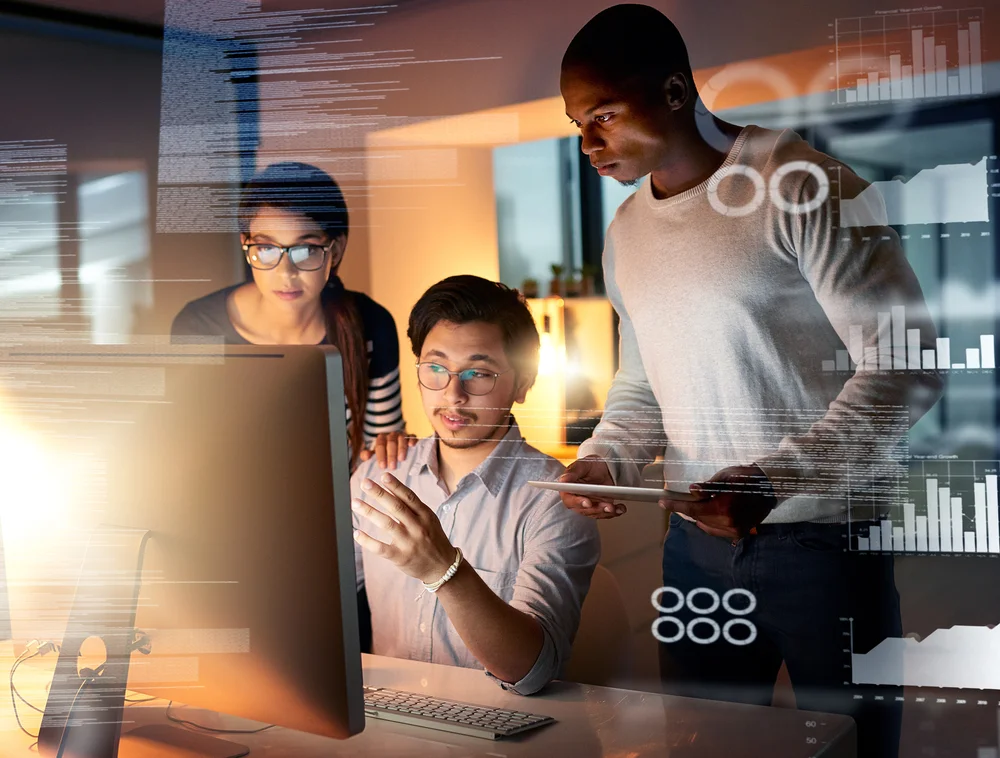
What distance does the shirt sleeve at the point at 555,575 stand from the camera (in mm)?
1422

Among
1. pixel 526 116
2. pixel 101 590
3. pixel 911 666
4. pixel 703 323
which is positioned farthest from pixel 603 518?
pixel 101 590

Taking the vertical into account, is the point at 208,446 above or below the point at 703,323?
below

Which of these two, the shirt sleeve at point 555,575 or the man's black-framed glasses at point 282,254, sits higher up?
the man's black-framed glasses at point 282,254

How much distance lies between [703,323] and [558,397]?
283mm

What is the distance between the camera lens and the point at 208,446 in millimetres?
883

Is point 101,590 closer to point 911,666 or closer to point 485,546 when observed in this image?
point 485,546

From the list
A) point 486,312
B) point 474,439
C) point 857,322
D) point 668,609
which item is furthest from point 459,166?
point 668,609

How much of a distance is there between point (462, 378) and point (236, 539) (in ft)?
2.97

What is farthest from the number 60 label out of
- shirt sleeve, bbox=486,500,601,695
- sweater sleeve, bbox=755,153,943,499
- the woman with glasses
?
the woman with glasses

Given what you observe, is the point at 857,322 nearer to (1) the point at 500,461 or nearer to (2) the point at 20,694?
(1) the point at 500,461

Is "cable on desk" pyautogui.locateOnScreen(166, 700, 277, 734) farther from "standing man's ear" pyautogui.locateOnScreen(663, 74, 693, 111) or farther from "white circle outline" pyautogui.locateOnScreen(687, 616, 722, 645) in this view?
"standing man's ear" pyautogui.locateOnScreen(663, 74, 693, 111)

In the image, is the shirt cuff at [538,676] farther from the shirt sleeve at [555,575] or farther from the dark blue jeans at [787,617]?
the dark blue jeans at [787,617]
